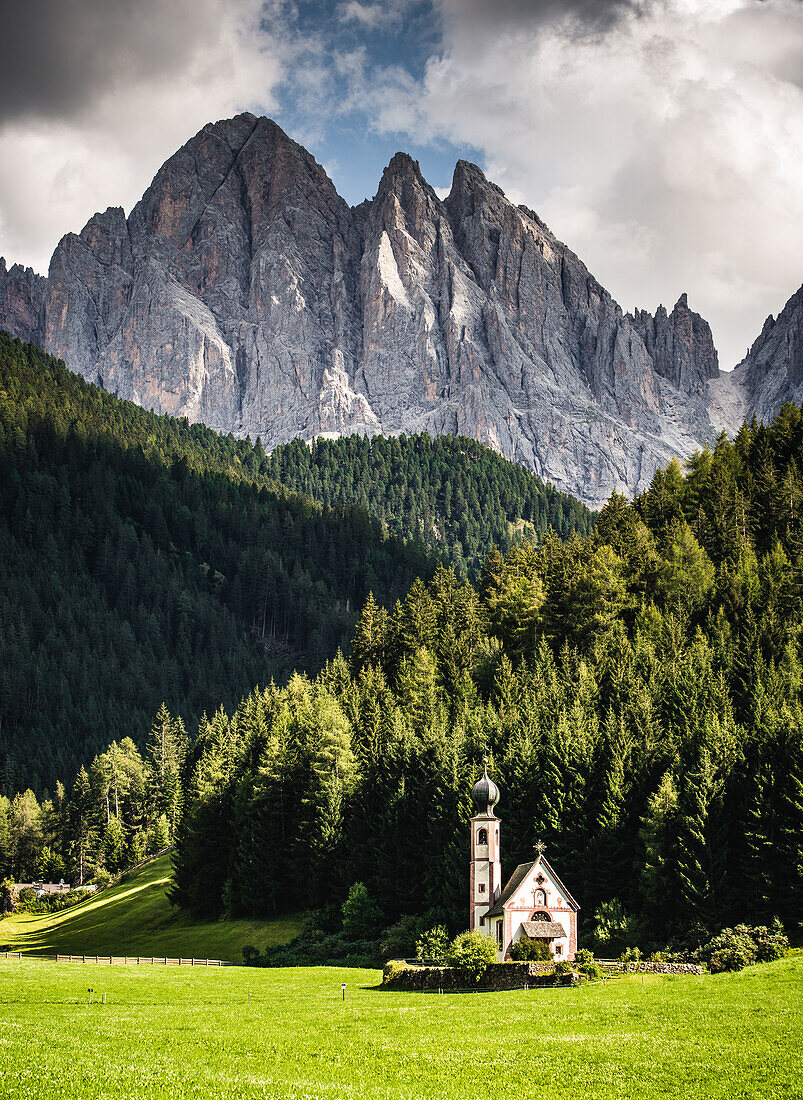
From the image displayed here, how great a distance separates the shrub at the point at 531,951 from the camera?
171 ft

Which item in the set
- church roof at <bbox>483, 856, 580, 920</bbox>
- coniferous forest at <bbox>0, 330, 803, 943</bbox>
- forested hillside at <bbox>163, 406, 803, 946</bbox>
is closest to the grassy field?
church roof at <bbox>483, 856, 580, 920</bbox>

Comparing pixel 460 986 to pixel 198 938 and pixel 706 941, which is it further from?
pixel 198 938

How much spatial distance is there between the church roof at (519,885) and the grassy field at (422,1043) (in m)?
11.3

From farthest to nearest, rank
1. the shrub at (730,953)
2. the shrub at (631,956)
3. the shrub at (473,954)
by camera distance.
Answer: the shrub at (631,956) → the shrub at (473,954) → the shrub at (730,953)

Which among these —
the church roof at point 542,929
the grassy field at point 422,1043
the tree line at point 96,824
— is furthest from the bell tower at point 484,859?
the tree line at point 96,824

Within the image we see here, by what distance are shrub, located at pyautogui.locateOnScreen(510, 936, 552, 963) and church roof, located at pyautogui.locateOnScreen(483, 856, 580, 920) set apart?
8.60ft

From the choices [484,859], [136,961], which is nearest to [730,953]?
[484,859]

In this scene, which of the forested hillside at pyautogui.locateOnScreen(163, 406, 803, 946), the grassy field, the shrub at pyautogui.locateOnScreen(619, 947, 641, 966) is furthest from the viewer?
the forested hillside at pyautogui.locateOnScreen(163, 406, 803, 946)

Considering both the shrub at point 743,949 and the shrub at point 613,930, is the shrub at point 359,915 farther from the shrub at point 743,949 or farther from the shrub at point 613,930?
the shrub at point 743,949

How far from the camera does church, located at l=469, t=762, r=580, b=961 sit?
5494cm

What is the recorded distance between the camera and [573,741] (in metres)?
66.1

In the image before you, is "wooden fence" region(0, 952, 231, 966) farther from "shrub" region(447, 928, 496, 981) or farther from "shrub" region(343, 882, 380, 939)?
"shrub" region(447, 928, 496, 981)

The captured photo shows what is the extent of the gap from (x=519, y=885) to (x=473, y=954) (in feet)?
25.3

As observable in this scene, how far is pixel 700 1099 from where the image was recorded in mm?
23406
